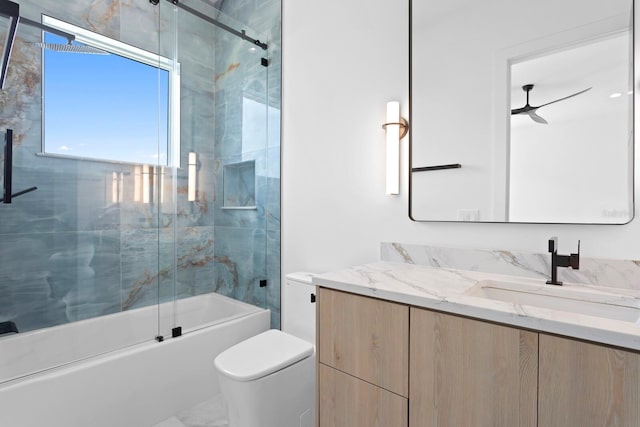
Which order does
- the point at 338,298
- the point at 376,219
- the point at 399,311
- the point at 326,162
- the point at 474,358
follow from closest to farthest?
the point at 474,358 → the point at 399,311 → the point at 338,298 → the point at 376,219 → the point at 326,162

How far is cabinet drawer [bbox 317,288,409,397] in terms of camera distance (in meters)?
1.08

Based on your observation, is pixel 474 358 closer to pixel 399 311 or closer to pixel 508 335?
pixel 508 335

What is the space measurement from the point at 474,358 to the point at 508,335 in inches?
4.6

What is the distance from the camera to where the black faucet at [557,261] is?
45.3 inches

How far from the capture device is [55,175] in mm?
2080

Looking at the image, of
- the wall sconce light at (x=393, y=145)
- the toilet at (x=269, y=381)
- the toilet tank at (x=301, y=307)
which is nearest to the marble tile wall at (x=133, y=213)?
the toilet tank at (x=301, y=307)

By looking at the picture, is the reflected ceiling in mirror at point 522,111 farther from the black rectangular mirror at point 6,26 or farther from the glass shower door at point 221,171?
the black rectangular mirror at point 6,26

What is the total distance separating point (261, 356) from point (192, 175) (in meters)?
1.47

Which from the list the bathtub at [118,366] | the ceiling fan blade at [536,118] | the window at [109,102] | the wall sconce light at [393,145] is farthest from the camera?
the window at [109,102]

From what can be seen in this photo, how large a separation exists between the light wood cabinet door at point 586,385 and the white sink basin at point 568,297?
1.00 feet

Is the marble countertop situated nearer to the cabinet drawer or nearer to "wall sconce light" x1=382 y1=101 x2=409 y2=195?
the cabinet drawer

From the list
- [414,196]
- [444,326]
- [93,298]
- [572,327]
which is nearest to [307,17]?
[414,196]

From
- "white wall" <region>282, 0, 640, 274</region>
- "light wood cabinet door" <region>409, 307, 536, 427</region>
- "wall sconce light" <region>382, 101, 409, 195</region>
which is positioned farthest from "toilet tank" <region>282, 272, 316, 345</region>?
"light wood cabinet door" <region>409, 307, 536, 427</region>

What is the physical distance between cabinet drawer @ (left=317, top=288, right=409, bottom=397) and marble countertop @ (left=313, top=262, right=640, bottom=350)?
4 cm
